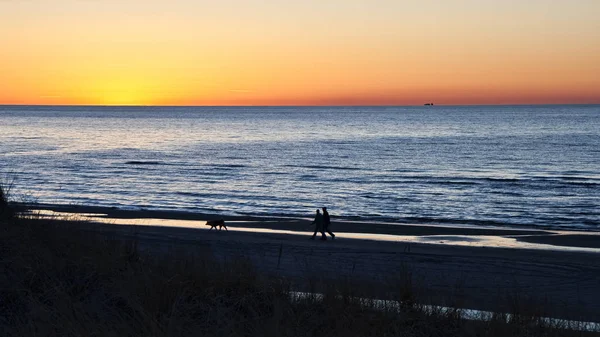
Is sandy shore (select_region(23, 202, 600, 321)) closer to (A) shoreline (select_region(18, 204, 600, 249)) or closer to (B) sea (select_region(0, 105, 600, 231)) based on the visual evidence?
(A) shoreline (select_region(18, 204, 600, 249))

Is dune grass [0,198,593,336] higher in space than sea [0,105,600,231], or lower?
higher

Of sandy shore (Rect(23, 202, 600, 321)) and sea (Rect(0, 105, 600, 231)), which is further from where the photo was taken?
sea (Rect(0, 105, 600, 231))

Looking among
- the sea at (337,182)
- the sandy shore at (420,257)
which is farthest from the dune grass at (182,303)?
the sea at (337,182)

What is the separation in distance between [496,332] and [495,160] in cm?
5722

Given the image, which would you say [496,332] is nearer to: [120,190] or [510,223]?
[510,223]

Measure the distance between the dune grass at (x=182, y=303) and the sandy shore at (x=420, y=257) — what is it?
84 centimetres

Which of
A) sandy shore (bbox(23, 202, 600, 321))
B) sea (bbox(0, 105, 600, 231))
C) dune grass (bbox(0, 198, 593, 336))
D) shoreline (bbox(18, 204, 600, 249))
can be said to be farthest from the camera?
sea (bbox(0, 105, 600, 231))

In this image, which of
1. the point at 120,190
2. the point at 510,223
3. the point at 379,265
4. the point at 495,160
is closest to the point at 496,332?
the point at 379,265

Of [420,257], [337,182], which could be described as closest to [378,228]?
[420,257]

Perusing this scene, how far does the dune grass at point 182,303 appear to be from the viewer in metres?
7.71

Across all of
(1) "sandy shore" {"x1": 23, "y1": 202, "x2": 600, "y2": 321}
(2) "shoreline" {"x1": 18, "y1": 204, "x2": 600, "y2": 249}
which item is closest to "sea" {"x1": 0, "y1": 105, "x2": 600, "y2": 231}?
(2) "shoreline" {"x1": 18, "y1": 204, "x2": 600, "y2": 249}

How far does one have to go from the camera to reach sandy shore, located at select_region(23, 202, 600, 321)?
42.9ft

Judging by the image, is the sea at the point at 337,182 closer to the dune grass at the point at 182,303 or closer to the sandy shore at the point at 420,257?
the sandy shore at the point at 420,257

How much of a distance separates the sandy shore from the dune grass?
842 mm
